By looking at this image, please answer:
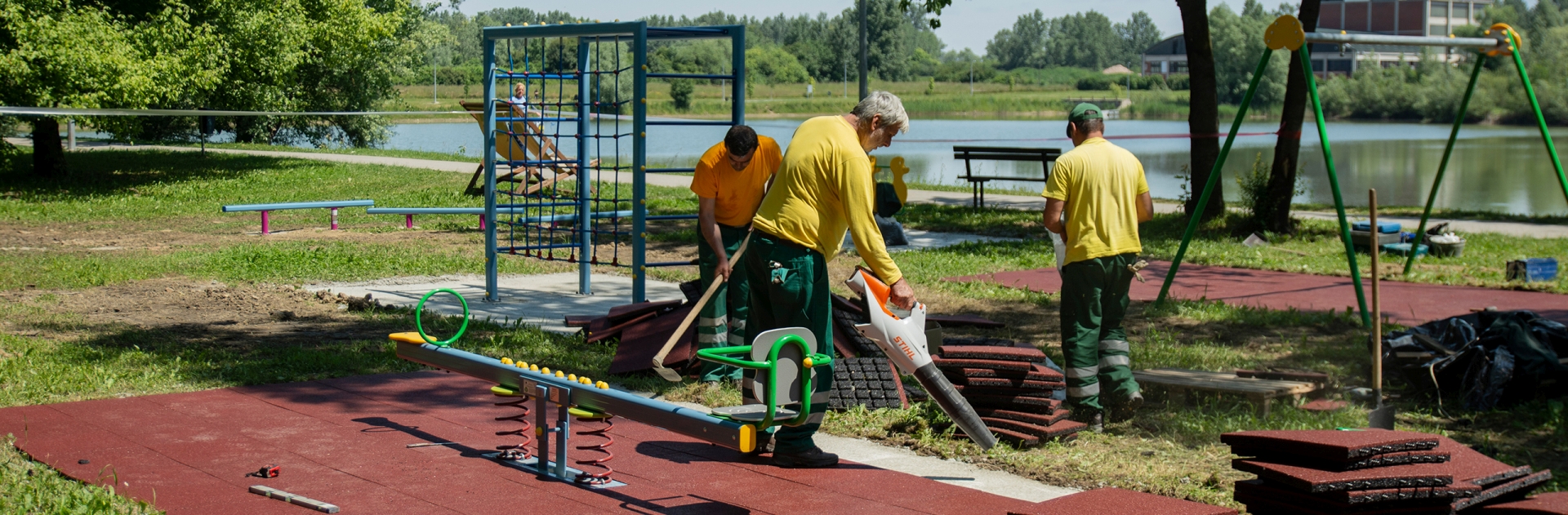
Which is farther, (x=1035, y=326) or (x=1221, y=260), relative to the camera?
(x=1221, y=260)

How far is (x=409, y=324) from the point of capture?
8.53 metres

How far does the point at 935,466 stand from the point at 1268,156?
105ft

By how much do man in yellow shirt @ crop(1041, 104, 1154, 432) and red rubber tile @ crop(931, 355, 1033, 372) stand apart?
1.13 ft

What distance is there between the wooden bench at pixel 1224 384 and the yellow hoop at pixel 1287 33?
2.96 metres

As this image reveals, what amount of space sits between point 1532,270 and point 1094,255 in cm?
706

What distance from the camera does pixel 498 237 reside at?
46.4 feet

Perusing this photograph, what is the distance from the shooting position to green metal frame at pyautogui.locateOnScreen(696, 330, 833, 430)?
428cm

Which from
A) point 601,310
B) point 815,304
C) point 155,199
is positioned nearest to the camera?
point 815,304

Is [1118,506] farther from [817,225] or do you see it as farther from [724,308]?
[724,308]

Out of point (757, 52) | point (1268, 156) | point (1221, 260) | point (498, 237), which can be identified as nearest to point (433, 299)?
point (498, 237)

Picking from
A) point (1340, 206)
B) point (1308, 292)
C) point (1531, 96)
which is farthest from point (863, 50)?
point (1340, 206)

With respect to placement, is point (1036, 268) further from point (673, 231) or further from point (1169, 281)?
point (673, 231)

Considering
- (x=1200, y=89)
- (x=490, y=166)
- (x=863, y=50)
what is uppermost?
(x=863, y=50)

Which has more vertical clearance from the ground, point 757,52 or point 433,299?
point 757,52
